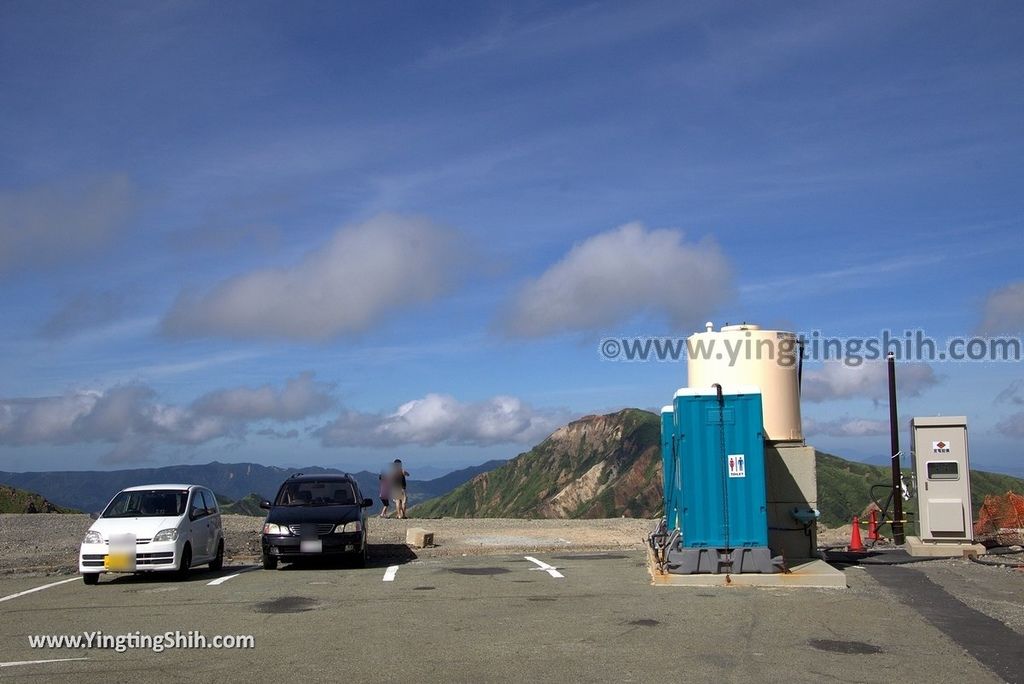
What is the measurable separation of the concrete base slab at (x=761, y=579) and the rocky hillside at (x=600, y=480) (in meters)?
54.9

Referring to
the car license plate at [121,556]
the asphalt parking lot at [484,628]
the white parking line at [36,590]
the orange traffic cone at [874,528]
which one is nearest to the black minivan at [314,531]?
the asphalt parking lot at [484,628]

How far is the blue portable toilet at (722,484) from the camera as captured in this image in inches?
570

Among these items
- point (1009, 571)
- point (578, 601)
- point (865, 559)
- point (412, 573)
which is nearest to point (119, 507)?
point (412, 573)

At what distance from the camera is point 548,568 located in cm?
1720

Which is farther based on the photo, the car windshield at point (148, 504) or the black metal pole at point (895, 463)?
the black metal pole at point (895, 463)

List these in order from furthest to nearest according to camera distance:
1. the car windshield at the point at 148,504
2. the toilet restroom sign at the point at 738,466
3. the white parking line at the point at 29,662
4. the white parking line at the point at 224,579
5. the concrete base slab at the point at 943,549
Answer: the concrete base slab at the point at 943,549 → the car windshield at the point at 148,504 → the white parking line at the point at 224,579 → the toilet restroom sign at the point at 738,466 → the white parking line at the point at 29,662

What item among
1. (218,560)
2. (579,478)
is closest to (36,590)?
(218,560)

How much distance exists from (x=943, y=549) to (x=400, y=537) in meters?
12.3

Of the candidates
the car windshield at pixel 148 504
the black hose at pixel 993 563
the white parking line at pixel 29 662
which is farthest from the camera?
the black hose at pixel 993 563

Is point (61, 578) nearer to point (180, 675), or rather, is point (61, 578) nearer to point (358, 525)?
point (358, 525)

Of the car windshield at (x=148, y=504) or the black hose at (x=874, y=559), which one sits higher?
the car windshield at (x=148, y=504)

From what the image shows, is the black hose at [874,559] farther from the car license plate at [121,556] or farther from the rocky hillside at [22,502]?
the rocky hillside at [22,502]

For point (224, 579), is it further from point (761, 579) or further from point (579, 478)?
point (579, 478)

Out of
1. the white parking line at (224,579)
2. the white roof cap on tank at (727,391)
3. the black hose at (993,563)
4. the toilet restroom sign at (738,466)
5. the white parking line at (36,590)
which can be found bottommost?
the white parking line at (36,590)
